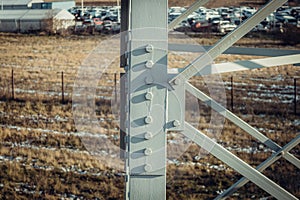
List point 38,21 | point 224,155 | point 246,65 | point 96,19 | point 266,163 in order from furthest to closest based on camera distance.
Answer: point 38,21, point 96,19, point 266,163, point 246,65, point 224,155

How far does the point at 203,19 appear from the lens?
112 ft

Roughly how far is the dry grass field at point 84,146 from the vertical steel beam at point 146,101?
247 cm

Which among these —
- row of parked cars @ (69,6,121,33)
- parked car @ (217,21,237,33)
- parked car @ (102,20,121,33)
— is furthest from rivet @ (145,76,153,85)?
parked car @ (217,21,237,33)

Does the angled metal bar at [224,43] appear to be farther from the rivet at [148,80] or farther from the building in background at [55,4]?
the building in background at [55,4]

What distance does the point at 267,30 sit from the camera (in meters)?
31.0

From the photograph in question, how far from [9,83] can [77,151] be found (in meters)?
8.12

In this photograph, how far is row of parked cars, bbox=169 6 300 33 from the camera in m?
31.5

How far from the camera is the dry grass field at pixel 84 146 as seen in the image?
9.48 meters

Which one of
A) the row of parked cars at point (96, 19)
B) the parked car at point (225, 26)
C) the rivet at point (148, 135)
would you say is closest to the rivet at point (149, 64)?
the rivet at point (148, 135)

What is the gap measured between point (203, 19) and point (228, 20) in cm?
116

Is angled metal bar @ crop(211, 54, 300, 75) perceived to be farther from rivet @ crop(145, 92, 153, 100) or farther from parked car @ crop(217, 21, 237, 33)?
parked car @ crop(217, 21, 237, 33)


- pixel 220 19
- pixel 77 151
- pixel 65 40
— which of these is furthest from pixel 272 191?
pixel 220 19

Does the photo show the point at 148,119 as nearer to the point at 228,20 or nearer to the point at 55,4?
the point at 228,20

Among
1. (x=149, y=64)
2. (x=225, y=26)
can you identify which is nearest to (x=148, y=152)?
(x=149, y=64)
